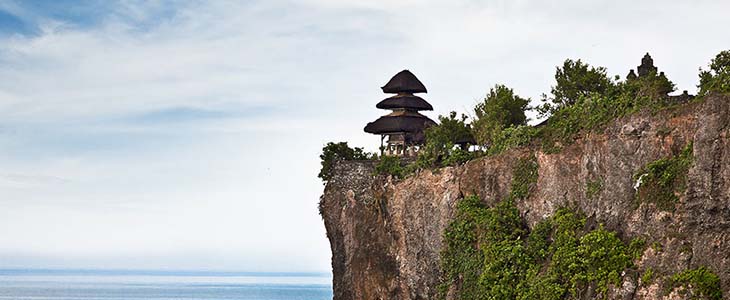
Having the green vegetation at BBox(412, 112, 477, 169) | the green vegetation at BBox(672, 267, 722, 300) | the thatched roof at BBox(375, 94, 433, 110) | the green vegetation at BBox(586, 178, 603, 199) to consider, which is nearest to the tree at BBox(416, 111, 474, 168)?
the green vegetation at BBox(412, 112, 477, 169)

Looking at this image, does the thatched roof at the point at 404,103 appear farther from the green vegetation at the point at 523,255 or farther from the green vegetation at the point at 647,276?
the green vegetation at the point at 647,276

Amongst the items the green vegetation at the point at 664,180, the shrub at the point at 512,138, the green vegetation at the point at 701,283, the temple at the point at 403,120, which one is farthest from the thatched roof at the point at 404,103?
the green vegetation at the point at 701,283

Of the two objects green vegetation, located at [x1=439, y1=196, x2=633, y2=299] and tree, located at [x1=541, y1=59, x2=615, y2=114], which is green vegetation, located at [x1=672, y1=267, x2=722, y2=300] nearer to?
green vegetation, located at [x1=439, y1=196, x2=633, y2=299]

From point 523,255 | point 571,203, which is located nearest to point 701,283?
point 571,203

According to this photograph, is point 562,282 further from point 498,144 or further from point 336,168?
point 336,168

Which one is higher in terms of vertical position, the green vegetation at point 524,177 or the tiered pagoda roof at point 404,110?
the tiered pagoda roof at point 404,110

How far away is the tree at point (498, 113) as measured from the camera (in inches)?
1769

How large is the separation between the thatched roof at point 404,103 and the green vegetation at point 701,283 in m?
20.3

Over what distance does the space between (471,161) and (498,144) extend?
1.55 meters

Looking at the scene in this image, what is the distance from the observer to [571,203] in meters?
37.7

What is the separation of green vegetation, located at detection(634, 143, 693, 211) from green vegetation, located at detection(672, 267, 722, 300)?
2319 mm

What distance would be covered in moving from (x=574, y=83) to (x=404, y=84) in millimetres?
8820

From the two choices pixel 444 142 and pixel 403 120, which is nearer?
pixel 444 142

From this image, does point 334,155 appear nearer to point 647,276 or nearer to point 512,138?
point 512,138
